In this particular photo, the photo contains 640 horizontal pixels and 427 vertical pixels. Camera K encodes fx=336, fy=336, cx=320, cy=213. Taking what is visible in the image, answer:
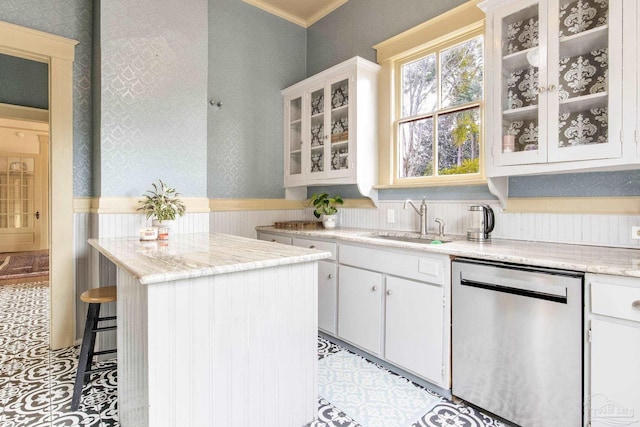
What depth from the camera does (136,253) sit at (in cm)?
171

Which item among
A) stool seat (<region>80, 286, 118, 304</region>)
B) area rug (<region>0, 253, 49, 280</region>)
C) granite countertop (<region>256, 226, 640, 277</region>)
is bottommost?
area rug (<region>0, 253, 49, 280</region>)

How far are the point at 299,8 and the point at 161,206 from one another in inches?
110

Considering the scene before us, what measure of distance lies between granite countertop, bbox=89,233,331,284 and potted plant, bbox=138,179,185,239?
0.76ft

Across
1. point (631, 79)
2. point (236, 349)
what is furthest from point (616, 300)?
point (236, 349)

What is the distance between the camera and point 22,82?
411cm

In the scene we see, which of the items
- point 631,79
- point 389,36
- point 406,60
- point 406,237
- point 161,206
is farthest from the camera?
point 389,36

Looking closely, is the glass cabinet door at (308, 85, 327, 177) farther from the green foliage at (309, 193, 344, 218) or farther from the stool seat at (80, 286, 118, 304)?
the stool seat at (80, 286, 118, 304)

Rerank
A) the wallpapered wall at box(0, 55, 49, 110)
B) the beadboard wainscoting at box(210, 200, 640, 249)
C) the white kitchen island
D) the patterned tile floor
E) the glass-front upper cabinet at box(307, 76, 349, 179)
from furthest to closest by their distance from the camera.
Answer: the wallpapered wall at box(0, 55, 49, 110), the glass-front upper cabinet at box(307, 76, 349, 179), the beadboard wainscoting at box(210, 200, 640, 249), the patterned tile floor, the white kitchen island

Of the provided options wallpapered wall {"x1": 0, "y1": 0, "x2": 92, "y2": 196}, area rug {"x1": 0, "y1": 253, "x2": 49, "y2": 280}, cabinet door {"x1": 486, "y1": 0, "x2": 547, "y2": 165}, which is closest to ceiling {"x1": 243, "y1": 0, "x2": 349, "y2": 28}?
wallpapered wall {"x1": 0, "y1": 0, "x2": 92, "y2": 196}

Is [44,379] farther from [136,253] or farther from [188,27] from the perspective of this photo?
[188,27]

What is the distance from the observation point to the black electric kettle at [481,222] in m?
2.26

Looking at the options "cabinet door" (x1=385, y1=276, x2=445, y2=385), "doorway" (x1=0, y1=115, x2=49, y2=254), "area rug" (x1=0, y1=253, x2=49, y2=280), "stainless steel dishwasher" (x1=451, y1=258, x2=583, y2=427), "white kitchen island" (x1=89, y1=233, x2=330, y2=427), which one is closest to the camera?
"white kitchen island" (x1=89, y1=233, x2=330, y2=427)

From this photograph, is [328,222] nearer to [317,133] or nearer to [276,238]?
[276,238]

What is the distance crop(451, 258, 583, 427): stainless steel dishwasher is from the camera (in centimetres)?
150
